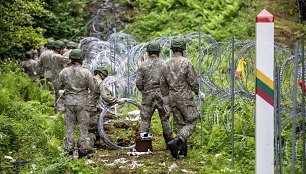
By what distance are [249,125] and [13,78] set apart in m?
8.02

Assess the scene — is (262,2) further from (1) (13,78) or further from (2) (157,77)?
(2) (157,77)

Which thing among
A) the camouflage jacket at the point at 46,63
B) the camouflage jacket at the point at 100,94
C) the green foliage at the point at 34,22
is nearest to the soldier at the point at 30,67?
the green foliage at the point at 34,22

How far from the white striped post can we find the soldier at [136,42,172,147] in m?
6.86

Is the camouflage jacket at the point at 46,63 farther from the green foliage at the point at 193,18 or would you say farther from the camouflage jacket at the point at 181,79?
the green foliage at the point at 193,18

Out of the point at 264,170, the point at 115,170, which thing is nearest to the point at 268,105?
the point at 264,170

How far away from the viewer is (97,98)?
12898 mm

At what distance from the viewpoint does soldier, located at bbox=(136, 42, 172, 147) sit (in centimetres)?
1244

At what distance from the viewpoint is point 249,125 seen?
12.8 meters

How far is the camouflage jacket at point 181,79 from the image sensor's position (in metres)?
11.6

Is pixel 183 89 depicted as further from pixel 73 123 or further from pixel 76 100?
pixel 73 123

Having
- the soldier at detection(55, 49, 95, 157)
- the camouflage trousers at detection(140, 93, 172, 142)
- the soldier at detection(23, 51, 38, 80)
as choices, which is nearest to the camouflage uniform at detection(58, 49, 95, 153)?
the soldier at detection(55, 49, 95, 157)

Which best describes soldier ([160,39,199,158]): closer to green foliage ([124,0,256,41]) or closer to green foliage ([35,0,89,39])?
green foliage ([124,0,256,41])

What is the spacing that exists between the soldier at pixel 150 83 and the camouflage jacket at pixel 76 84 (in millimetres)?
1184

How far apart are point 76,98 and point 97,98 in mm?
1178
